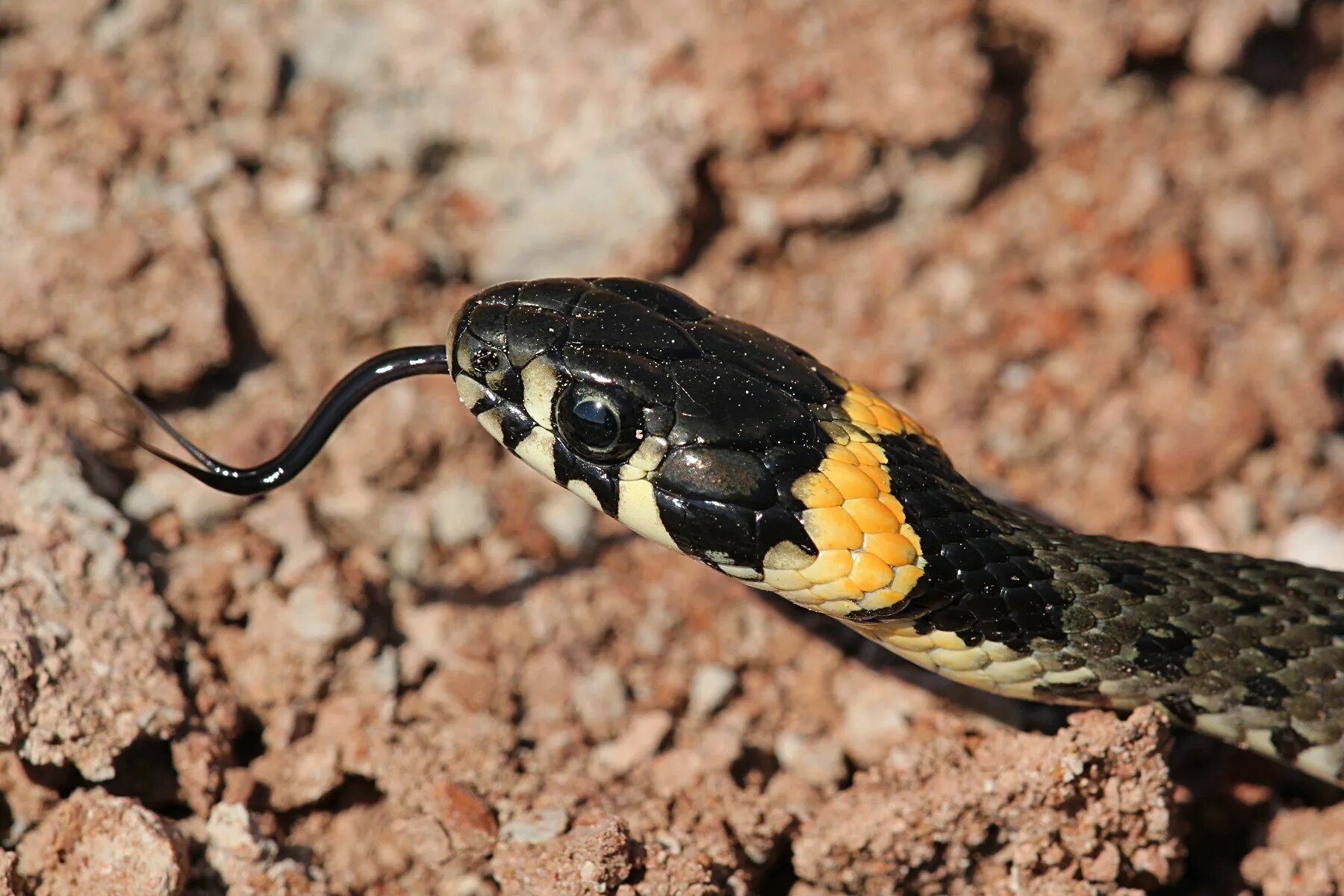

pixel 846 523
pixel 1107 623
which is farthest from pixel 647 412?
pixel 1107 623

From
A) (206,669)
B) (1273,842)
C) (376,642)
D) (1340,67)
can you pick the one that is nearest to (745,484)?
(376,642)

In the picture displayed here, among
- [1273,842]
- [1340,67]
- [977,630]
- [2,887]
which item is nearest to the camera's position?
[2,887]

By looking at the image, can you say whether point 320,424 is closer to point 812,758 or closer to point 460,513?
point 460,513

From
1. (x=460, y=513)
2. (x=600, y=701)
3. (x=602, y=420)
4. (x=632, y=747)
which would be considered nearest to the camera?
(x=602, y=420)

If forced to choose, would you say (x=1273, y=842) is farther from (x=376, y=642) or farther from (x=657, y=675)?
(x=376, y=642)

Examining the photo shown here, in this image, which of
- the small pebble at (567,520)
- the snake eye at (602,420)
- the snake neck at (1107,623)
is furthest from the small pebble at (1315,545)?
the snake eye at (602,420)

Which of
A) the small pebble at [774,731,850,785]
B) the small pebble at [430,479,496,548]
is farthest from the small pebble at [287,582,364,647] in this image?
the small pebble at [774,731,850,785]
